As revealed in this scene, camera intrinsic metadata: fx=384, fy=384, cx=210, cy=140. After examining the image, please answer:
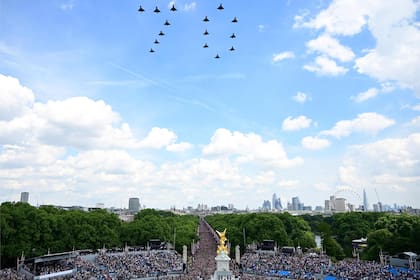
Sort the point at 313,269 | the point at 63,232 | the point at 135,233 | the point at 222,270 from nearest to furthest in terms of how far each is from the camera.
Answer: the point at 222,270 < the point at 313,269 < the point at 63,232 < the point at 135,233

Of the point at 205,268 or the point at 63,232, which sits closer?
the point at 205,268

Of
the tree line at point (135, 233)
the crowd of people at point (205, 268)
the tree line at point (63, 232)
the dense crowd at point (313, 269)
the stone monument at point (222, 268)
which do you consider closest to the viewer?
the stone monument at point (222, 268)

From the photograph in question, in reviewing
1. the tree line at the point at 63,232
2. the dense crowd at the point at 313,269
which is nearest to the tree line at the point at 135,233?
the tree line at the point at 63,232

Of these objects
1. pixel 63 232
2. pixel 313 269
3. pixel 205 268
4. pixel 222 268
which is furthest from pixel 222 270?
pixel 63 232

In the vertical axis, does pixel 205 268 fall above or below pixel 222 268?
below

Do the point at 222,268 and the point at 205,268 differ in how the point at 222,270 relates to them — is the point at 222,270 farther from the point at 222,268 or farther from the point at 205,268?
the point at 205,268

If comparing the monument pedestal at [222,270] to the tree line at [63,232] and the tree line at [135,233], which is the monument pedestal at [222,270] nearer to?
the tree line at [135,233]
